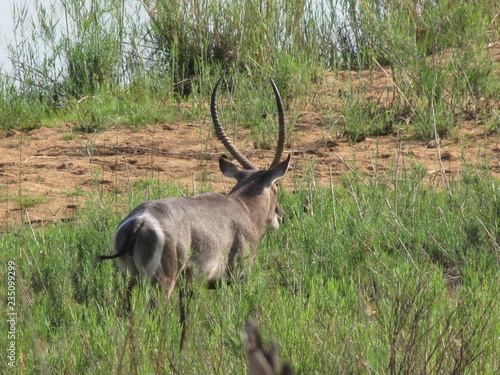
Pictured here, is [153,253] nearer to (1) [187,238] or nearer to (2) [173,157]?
(1) [187,238]

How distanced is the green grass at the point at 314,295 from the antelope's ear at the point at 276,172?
0.44 meters

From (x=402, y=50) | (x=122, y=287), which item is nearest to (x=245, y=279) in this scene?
(x=122, y=287)

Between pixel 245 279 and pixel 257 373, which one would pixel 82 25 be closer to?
pixel 245 279

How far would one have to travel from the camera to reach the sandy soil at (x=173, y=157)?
280 inches

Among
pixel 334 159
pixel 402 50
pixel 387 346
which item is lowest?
pixel 387 346

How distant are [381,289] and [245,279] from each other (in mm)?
944

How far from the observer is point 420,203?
19.9 ft

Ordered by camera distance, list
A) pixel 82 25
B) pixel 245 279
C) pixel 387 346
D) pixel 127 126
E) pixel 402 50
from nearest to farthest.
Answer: pixel 387 346
pixel 245 279
pixel 402 50
pixel 127 126
pixel 82 25

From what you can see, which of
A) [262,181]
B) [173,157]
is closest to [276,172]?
[262,181]

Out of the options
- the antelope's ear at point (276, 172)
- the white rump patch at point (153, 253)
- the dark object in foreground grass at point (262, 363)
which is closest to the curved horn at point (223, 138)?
the antelope's ear at point (276, 172)

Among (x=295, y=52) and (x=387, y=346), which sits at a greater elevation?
(x=295, y=52)

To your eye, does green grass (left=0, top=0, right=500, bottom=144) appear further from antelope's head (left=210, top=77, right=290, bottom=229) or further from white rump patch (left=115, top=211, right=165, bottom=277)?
white rump patch (left=115, top=211, right=165, bottom=277)

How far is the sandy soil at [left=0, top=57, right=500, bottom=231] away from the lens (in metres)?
7.10

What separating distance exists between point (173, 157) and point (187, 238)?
401 cm
